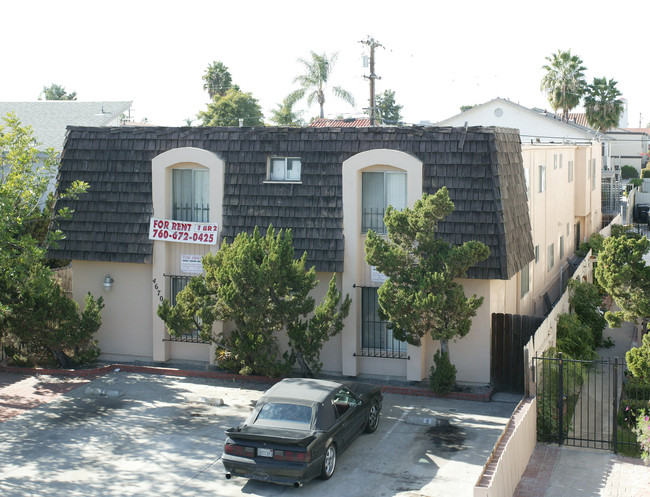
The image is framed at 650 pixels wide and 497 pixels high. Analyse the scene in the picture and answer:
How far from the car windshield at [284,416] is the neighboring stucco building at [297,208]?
582cm

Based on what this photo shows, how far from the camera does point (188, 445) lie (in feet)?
47.7

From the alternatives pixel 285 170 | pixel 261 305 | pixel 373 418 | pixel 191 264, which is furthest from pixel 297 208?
pixel 373 418

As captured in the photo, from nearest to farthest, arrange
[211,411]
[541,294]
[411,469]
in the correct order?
[411,469], [211,411], [541,294]

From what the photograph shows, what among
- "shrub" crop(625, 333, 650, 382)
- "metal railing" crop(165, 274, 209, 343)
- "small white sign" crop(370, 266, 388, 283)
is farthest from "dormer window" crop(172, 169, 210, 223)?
"shrub" crop(625, 333, 650, 382)

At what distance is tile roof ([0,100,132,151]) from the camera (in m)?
36.0

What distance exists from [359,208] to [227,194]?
3295 mm

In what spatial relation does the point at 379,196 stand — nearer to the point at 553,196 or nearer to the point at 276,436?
the point at 276,436

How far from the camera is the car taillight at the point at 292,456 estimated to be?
12.1 meters

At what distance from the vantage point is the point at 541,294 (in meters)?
25.2

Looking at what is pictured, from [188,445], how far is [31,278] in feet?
20.9

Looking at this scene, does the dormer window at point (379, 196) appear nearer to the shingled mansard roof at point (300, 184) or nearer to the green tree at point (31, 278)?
the shingled mansard roof at point (300, 184)

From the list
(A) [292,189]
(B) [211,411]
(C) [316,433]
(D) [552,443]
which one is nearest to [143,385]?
(B) [211,411]

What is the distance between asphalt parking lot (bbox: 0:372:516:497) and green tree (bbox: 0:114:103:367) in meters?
1.61

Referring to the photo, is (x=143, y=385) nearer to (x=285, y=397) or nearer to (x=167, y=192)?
(x=167, y=192)
